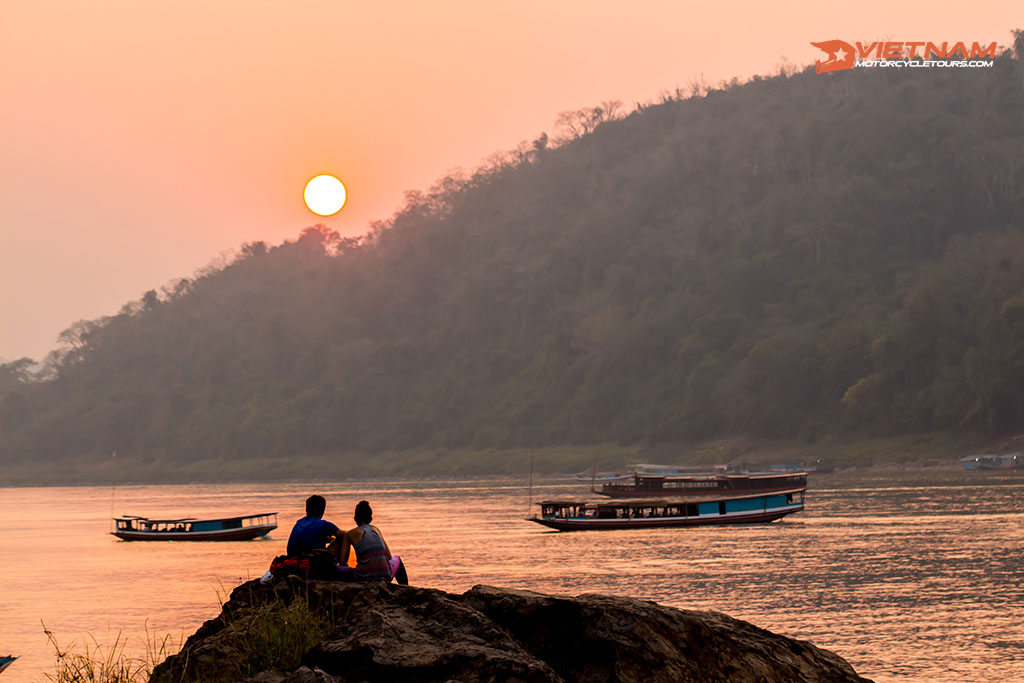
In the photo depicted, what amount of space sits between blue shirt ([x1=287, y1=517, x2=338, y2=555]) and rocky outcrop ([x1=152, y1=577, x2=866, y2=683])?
180 cm

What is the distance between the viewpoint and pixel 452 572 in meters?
55.4

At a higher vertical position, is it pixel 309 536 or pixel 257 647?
pixel 309 536

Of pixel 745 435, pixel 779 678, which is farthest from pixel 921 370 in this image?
pixel 779 678

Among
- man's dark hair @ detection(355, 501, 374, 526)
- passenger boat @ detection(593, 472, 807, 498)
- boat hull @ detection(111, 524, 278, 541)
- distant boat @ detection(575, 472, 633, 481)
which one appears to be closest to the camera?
man's dark hair @ detection(355, 501, 374, 526)

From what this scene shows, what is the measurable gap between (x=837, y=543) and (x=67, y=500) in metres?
126

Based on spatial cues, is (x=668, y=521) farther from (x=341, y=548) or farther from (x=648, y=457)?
(x=648, y=457)

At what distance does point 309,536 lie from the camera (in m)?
14.2

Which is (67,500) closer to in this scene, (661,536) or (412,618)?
(661,536)

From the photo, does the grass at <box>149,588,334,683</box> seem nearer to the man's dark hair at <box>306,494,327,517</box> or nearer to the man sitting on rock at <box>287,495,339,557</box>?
the man sitting on rock at <box>287,495,339,557</box>

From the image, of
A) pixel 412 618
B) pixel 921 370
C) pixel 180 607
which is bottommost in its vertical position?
pixel 180 607

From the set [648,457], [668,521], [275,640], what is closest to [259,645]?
[275,640]

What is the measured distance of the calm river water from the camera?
36.2m

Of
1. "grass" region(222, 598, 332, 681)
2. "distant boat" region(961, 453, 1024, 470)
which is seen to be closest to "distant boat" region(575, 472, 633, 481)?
"distant boat" region(961, 453, 1024, 470)

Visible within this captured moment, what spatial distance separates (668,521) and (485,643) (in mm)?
68542
